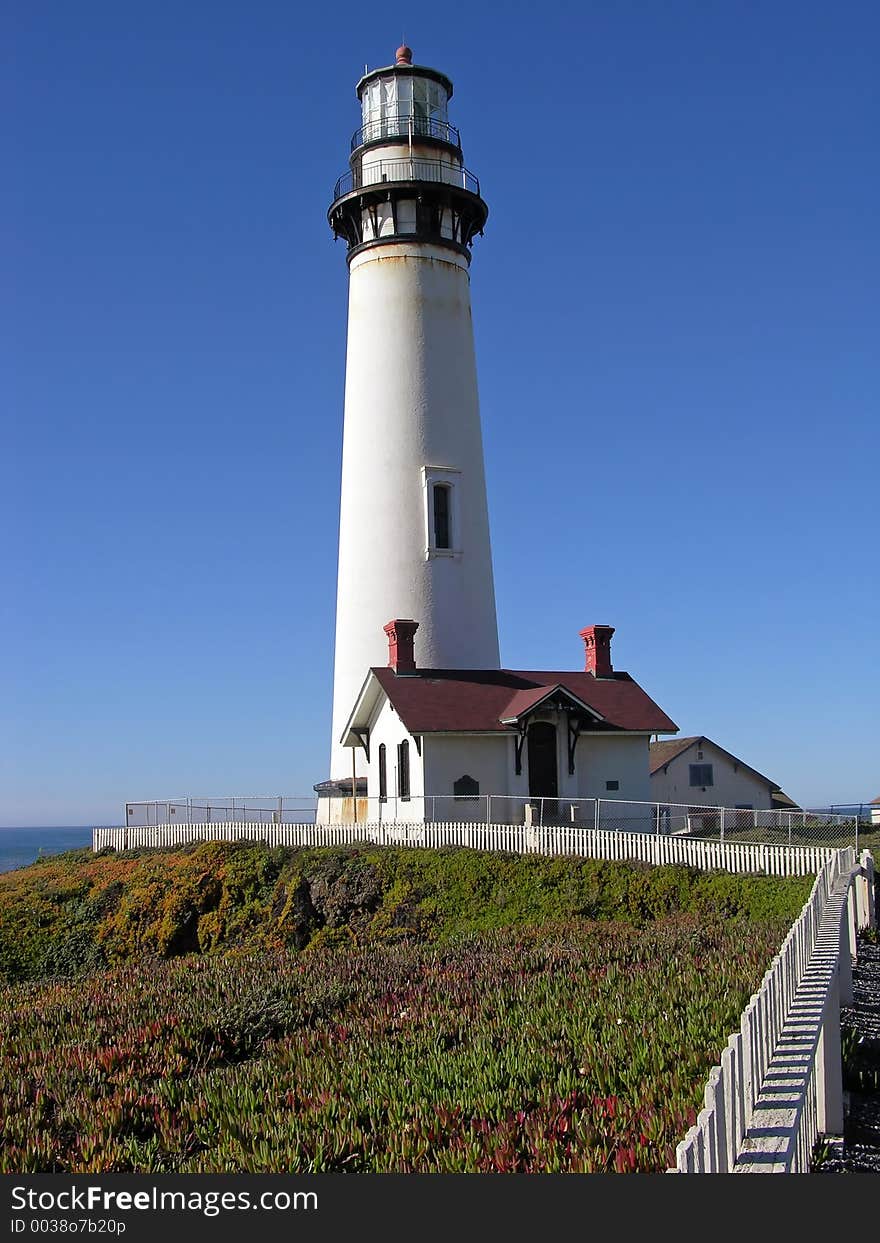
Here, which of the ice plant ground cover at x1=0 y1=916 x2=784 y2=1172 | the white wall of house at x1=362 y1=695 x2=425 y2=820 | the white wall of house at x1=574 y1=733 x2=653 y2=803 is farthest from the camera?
the white wall of house at x1=574 y1=733 x2=653 y2=803

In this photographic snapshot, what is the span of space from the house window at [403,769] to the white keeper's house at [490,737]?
0.02m

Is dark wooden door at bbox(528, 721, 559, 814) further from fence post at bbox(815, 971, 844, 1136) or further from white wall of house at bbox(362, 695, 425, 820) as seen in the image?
fence post at bbox(815, 971, 844, 1136)

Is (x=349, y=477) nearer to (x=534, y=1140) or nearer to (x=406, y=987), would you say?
(x=406, y=987)

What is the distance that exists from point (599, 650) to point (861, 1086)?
73.2ft

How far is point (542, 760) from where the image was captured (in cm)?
2723

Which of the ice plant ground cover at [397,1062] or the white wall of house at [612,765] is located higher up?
the white wall of house at [612,765]

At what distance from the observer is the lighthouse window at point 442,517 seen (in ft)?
100

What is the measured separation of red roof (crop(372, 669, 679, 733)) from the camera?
26484 mm

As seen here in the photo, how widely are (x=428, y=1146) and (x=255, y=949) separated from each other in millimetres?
15446

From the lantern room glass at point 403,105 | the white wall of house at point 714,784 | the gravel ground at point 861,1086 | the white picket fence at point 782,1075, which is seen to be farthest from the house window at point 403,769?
the white picket fence at point 782,1075

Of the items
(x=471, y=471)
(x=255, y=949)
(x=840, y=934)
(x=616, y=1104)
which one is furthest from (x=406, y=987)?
(x=471, y=471)

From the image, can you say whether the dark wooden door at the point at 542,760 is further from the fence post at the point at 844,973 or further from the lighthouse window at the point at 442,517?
the fence post at the point at 844,973

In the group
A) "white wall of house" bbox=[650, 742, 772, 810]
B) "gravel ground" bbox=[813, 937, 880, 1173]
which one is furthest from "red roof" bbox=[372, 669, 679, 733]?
"gravel ground" bbox=[813, 937, 880, 1173]

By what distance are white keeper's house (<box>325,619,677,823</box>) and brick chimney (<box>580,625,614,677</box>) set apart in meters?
0.84
